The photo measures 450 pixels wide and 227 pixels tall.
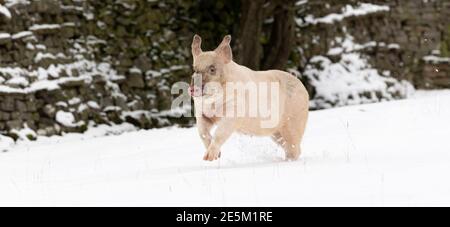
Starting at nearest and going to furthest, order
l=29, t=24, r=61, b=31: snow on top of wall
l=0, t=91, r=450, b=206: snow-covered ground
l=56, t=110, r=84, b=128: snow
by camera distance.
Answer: l=0, t=91, r=450, b=206: snow-covered ground, l=56, t=110, r=84, b=128: snow, l=29, t=24, r=61, b=31: snow on top of wall

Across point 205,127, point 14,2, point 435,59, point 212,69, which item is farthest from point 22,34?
point 435,59

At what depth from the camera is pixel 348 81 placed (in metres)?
16.9

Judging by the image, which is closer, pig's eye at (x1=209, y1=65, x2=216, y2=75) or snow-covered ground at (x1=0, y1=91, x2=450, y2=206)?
snow-covered ground at (x1=0, y1=91, x2=450, y2=206)

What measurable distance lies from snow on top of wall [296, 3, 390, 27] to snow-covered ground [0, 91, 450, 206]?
5985 millimetres

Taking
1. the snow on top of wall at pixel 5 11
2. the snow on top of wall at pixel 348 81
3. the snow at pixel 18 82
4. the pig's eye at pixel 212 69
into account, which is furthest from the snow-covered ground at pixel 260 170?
the snow on top of wall at pixel 348 81

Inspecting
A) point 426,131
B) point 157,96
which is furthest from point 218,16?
point 426,131

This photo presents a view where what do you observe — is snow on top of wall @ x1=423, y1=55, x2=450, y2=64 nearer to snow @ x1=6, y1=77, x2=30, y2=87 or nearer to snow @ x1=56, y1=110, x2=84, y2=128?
snow @ x1=56, y1=110, x2=84, y2=128

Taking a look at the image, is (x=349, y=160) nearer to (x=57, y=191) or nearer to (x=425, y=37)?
(x=57, y=191)

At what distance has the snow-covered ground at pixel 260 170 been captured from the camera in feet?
16.8

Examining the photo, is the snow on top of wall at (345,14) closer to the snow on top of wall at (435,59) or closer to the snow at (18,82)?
the snow on top of wall at (435,59)

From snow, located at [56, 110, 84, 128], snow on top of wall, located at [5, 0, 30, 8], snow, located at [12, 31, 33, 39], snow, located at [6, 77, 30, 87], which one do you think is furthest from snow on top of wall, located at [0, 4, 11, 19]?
snow, located at [56, 110, 84, 128]

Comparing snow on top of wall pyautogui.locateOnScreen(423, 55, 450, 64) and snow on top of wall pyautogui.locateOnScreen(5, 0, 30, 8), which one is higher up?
snow on top of wall pyautogui.locateOnScreen(5, 0, 30, 8)

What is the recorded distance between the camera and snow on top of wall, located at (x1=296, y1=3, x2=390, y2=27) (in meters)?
17.1

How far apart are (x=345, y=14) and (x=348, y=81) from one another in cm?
155
